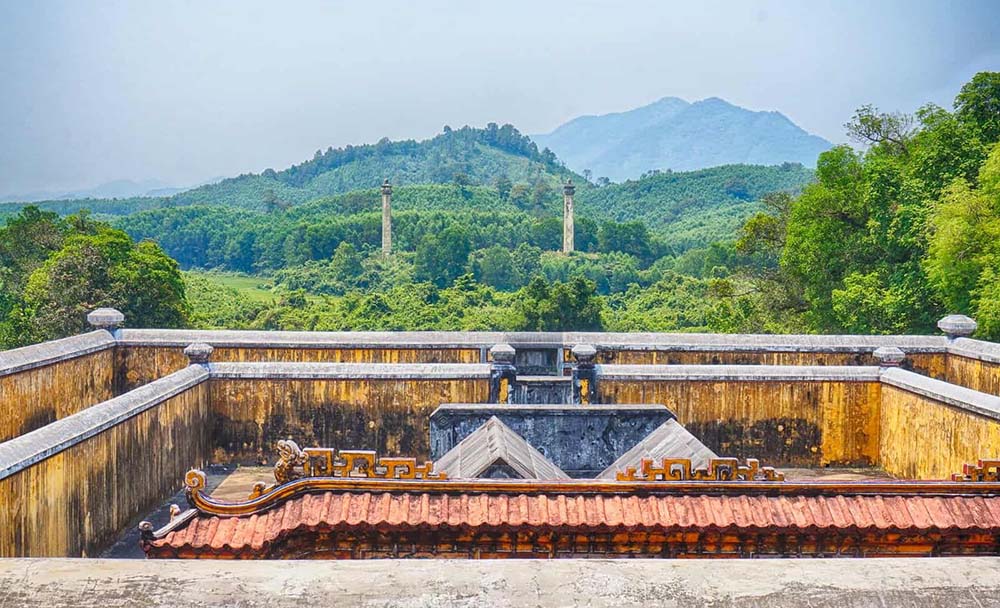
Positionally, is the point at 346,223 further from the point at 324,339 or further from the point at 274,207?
the point at 324,339

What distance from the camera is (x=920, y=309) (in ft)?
66.2

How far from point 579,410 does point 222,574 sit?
23.4 feet

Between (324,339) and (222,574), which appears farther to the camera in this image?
(324,339)

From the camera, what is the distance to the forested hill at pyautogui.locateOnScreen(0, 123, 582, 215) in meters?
107

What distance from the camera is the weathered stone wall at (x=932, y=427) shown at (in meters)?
9.65

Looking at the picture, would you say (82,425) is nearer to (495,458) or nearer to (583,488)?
(495,458)

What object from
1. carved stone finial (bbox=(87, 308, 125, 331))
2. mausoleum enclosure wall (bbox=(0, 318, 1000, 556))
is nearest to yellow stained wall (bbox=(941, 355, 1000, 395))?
mausoleum enclosure wall (bbox=(0, 318, 1000, 556))

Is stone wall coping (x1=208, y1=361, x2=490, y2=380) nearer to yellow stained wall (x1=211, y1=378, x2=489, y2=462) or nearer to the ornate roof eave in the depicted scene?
yellow stained wall (x1=211, y1=378, x2=489, y2=462)

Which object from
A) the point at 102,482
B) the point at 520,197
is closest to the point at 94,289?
the point at 102,482

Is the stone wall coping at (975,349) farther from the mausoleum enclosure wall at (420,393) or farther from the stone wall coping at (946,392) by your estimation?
the stone wall coping at (946,392)

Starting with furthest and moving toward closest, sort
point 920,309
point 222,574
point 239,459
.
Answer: point 920,309, point 239,459, point 222,574

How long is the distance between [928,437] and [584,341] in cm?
432

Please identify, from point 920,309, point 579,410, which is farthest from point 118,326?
point 920,309

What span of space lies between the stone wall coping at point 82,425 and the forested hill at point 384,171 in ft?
295
